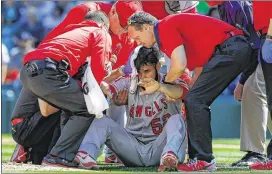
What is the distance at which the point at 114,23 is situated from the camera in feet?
28.1

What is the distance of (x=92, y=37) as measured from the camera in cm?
739

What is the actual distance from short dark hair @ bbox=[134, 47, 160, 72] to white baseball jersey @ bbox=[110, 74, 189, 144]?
19 cm

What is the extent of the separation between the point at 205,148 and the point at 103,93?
1.30 m

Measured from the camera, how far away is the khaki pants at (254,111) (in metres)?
7.91

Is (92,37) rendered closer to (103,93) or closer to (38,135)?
(103,93)

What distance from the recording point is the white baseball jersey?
293 inches

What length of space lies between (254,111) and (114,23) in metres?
1.90

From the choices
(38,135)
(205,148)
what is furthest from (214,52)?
(38,135)

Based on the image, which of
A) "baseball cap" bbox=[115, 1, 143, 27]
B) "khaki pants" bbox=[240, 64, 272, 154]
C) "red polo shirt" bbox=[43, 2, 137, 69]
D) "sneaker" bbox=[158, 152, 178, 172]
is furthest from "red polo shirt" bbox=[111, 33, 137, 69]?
"sneaker" bbox=[158, 152, 178, 172]

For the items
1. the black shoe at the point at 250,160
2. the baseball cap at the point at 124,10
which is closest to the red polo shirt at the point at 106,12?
the baseball cap at the point at 124,10

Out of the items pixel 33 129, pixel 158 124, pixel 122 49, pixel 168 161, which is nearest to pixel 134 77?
pixel 158 124

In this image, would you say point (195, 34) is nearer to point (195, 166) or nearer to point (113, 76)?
point (195, 166)

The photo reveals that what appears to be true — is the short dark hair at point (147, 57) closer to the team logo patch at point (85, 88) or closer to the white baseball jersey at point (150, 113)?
the white baseball jersey at point (150, 113)

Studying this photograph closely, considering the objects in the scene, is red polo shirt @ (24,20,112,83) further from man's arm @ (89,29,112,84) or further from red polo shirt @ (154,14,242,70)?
red polo shirt @ (154,14,242,70)
